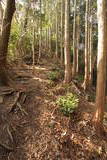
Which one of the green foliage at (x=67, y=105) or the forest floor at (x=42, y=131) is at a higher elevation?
the green foliage at (x=67, y=105)

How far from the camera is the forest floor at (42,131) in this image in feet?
17.2

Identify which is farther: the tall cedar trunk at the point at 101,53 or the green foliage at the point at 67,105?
the green foliage at the point at 67,105

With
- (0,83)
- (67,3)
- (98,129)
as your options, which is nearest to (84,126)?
(98,129)

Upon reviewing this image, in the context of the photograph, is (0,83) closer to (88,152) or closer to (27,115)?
(27,115)

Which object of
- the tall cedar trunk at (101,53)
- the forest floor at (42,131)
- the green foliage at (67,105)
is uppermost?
the tall cedar trunk at (101,53)

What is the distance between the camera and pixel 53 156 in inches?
204

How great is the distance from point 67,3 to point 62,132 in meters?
5.98

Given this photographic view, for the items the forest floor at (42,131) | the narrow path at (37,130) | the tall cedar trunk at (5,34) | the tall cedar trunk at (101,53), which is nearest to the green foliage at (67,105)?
the forest floor at (42,131)

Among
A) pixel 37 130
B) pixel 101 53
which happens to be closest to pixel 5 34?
pixel 101 53

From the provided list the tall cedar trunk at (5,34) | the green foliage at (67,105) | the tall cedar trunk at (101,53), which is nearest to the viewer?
the tall cedar trunk at (101,53)

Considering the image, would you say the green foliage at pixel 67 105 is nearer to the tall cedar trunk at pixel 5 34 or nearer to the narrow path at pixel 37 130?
the narrow path at pixel 37 130

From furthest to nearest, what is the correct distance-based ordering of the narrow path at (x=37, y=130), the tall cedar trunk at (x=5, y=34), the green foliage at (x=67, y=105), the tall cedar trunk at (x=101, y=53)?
the tall cedar trunk at (x=5, y=34), the green foliage at (x=67, y=105), the tall cedar trunk at (x=101, y=53), the narrow path at (x=37, y=130)

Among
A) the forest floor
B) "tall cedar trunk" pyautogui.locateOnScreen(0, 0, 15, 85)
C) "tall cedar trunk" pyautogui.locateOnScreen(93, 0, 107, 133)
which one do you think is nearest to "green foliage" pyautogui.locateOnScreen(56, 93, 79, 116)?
the forest floor

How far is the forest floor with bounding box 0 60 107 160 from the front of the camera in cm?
525
